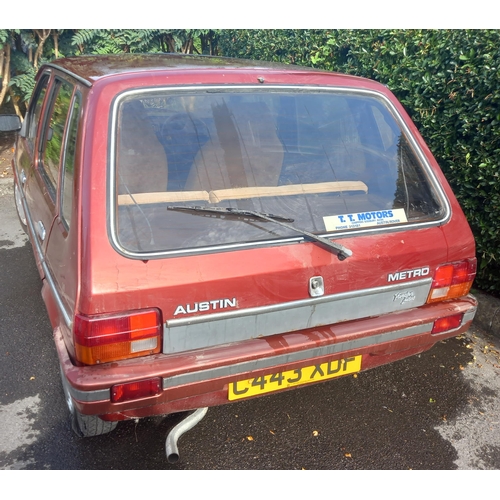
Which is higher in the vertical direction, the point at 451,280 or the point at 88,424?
the point at 451,280

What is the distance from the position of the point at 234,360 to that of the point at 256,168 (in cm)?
86

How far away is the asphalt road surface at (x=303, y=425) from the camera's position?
2.47 meters

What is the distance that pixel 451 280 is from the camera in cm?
252

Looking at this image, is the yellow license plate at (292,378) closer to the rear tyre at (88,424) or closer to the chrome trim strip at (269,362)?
the chrome trim strip at (269,362)

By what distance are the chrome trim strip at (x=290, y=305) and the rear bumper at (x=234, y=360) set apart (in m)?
0.14

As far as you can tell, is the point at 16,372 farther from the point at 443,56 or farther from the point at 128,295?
the point at 443,56

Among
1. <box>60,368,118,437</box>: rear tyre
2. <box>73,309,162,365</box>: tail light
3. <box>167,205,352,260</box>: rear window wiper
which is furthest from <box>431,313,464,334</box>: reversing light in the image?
<box>60,368,118,437</box>: rear tyre

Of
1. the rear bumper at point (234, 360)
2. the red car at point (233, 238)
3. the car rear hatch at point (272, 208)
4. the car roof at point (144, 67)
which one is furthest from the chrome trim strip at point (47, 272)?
the car roof at point (144, 67)

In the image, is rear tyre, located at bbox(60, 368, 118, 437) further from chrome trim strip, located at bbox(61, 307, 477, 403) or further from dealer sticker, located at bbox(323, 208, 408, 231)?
dealer sticker, located at bbox(323, 208, 408, 231)

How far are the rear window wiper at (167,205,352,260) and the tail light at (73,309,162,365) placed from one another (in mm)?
447

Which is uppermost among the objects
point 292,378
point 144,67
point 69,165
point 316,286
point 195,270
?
point 144,67

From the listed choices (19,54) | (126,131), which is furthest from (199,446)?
(19,54)

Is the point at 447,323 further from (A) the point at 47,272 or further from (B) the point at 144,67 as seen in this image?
(A) the point at 47,272

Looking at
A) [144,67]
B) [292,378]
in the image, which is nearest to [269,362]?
[292,378]
